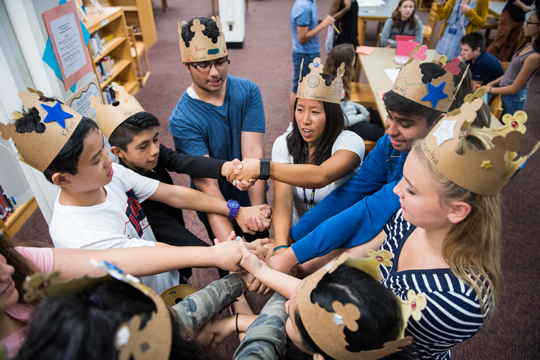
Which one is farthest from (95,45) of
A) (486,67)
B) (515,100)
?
(515,100)

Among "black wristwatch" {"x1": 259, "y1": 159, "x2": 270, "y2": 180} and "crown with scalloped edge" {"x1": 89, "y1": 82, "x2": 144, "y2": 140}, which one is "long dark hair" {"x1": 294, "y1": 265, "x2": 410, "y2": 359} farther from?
"crown with scalloped edge" {"x1": 89, "y1": 82, "x2": 144, "y2": 140}

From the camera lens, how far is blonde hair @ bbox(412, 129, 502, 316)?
83 cm

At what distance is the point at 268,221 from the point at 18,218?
2.35m

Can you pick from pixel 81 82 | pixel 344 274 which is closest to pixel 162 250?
pixel 344 274

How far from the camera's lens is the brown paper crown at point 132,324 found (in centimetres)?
53

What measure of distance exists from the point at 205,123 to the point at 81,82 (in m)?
0.75

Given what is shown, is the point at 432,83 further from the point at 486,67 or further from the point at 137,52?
the point at 137,52

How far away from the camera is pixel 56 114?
3.38 ft

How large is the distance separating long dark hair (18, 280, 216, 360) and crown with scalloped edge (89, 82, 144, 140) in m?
0.98

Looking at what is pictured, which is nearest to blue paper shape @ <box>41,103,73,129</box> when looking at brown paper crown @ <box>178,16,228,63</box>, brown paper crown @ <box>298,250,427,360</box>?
brown paper crown @ <box>178,16,228,63</box>

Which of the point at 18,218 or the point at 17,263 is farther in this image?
the point at 18,218

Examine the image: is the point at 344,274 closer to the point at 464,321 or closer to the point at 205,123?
the point at 464,321

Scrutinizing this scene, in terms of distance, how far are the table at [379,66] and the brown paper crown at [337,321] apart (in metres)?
2.21

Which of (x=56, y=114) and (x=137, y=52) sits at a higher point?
(x=56, y=114)
